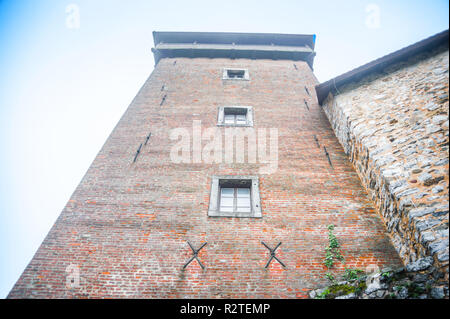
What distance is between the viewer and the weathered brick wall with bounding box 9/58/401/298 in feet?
12.8

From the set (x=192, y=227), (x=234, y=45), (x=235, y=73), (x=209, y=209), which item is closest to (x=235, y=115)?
(x=235, y=73)

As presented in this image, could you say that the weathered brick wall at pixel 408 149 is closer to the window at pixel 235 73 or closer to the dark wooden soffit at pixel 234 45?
the window at pixel 235 73

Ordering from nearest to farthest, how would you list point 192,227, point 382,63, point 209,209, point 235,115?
point 192,227, point 209,209, point 382,63, point 235,115

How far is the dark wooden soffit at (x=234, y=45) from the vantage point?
11812mm

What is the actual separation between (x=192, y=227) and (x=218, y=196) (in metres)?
1.03

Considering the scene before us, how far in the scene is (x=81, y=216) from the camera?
4.79 m

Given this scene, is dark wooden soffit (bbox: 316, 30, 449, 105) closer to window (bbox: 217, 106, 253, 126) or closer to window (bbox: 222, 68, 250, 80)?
window (bbox: 217, 106, 253, 126)

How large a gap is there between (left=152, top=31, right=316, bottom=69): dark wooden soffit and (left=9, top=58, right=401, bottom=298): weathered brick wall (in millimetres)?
6184

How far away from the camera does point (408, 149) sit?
427 cm

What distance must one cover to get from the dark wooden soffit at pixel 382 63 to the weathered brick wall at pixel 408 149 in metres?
0.15

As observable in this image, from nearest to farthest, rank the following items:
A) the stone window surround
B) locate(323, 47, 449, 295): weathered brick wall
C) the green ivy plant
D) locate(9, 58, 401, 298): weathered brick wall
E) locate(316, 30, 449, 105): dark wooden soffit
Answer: locate(323, 47, 449, 295): weathered brick wall < locate(9, 58, 401, 298): weathered brick wall < the green ivy plant < the stone window surround < locate(316, 30, 449, 105): dark wooden soffit

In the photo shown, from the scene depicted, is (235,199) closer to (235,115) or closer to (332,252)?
(332,252)

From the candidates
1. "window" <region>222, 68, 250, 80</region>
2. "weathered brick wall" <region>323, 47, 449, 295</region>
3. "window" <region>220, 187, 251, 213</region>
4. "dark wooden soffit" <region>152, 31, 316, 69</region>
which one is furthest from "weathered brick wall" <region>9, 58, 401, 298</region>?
"dark wooden soffit" <region>152, 31, 316, 69</region>
